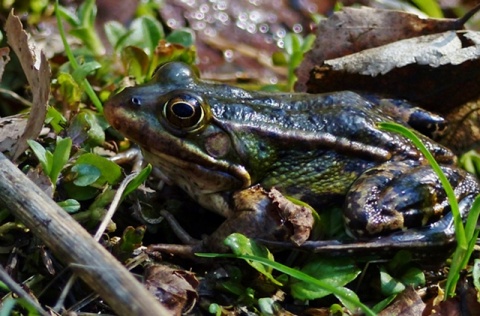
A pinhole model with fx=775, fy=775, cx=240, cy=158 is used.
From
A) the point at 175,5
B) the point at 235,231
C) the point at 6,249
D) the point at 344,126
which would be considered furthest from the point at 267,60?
the point at 6,249

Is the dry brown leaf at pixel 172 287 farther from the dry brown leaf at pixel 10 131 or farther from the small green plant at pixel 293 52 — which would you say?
the small green plant at pixel 293 52

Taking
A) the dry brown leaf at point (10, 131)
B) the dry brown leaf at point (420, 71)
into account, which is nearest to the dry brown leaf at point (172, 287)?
the dry brown leaf at point (10, 131)

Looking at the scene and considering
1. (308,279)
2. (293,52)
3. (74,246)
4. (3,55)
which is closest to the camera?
(74,246)

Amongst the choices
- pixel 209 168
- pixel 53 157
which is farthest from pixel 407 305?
pixel 53 157

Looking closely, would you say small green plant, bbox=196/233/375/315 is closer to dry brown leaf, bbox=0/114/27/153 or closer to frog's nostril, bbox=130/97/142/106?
frog's nostril, bbox=130/97/142/106

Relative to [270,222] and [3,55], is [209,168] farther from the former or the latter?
[3,55]

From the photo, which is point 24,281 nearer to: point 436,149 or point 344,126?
point 344,126
